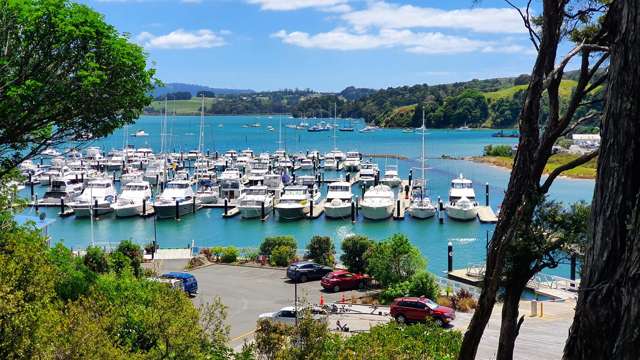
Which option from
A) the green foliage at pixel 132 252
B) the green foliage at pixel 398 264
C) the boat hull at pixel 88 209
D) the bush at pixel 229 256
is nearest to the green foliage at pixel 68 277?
the green foliage at pixel 132 252

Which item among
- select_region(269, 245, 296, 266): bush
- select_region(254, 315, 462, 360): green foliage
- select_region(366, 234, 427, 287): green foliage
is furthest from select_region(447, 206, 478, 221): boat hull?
select_region(254, 315, 462, 360): green foliage

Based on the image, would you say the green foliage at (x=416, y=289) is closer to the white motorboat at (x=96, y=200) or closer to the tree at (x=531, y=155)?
the tree at (x=531, y=155)

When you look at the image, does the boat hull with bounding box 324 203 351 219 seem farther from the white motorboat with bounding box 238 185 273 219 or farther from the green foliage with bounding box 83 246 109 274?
the green foliage with bounding box 83 246 109 274

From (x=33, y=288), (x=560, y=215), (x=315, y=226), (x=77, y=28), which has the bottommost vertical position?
(x=315, y=226)

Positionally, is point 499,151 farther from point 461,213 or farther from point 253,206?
point 253,206

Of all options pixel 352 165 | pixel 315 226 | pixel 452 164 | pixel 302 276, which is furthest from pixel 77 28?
pixel 452 164

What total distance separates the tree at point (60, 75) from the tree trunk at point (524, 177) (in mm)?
11243

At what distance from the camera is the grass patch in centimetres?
8200

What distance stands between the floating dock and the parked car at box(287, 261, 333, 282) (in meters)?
27.2

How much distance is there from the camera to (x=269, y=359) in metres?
12.5

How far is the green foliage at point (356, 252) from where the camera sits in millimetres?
30047

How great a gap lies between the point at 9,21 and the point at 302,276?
17.6 m

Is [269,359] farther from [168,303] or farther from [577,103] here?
[577,103]

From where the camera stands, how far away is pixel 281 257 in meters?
32.9
